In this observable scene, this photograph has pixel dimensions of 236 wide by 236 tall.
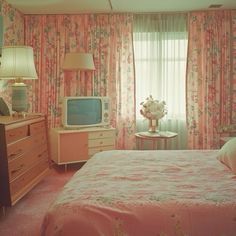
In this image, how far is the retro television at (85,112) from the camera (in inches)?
167

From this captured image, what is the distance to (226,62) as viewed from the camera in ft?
15.3

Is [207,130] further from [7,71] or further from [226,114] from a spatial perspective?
[7,71]

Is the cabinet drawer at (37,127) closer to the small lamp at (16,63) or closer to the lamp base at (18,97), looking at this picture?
the lamp base at (18,97)

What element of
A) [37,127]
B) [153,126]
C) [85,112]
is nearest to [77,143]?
[85,112]

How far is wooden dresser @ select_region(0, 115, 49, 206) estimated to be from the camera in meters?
2.67

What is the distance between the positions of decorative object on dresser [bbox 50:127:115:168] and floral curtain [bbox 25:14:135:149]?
1.49ft

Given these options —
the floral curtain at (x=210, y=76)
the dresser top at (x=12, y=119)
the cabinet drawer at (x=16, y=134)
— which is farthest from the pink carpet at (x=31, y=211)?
the floral curtain at (x=210, y=76)

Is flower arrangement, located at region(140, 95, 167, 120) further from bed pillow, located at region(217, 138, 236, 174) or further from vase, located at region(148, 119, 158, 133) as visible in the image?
bed pillow, located at region(217, 138, 236, 174)

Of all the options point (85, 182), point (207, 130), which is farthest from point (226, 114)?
point (85, 182)

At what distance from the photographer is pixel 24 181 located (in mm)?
3037

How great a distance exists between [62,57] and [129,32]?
110 centimetres

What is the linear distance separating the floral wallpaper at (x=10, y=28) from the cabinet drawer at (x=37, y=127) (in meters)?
0.79

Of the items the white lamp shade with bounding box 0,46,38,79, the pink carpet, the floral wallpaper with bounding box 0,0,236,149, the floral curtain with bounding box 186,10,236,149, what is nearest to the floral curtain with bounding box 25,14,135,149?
the floral wallpaper with bounding box 0,0,236,149

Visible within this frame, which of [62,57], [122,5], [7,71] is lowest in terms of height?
[7,71]
